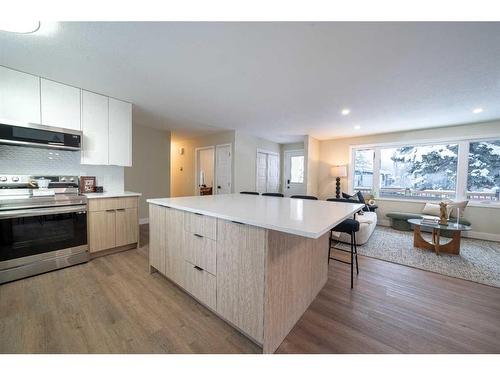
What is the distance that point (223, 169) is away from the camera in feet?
17.7

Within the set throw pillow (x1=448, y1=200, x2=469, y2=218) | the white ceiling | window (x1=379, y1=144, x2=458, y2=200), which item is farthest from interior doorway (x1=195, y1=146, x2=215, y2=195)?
throw pillow (x1=448, y1=200, x2=469, y2=218)

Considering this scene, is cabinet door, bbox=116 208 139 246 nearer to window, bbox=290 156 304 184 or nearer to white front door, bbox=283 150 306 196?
white front door, bbox=283 150 306 196

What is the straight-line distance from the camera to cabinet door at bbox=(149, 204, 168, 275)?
6.72 ft

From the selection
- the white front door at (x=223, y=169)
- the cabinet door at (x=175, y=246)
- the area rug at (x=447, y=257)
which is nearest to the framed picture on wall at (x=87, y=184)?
the cabinet door at (x=175, y=246)

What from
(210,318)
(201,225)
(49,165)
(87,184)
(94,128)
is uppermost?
(94,128)

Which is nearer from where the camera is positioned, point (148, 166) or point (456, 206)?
point (456, 206)

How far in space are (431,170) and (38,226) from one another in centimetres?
719

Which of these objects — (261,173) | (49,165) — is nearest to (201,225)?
(49,165)

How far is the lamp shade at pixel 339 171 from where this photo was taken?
543cm

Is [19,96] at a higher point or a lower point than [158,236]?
higher

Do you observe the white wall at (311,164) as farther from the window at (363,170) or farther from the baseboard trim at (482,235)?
the baseboard trim at (482,235)

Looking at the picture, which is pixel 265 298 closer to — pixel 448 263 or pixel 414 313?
pixel 414 313

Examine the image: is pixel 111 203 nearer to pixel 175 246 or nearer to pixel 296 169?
pixel 175 246

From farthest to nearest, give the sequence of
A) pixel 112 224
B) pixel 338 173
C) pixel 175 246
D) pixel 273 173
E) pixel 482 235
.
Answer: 1. pixel 273 173
2. pixel 338 173
3. pixel 482 235
4. pixel 112 224
5. pixel 175 246
